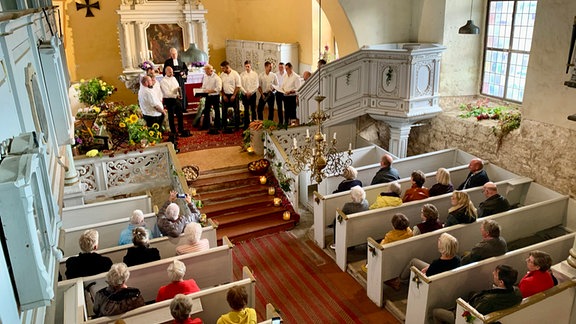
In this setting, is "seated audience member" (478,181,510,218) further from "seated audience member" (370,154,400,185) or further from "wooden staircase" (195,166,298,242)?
"wooden staircase" (195,166,298,242)

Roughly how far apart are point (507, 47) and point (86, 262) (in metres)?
9.35

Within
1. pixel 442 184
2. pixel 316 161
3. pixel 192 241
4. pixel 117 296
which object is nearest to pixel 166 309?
pixel 117 296

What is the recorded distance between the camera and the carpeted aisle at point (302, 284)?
6.41 meters

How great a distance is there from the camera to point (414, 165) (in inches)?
381

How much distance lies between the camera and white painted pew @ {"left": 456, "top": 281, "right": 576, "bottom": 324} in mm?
4812

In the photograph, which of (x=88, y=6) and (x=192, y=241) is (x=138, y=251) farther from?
(x=88, y=6)

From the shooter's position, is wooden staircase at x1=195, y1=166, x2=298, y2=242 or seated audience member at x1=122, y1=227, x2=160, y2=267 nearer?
seated audience member at x1=122, y1=227, x2=160, y2=267

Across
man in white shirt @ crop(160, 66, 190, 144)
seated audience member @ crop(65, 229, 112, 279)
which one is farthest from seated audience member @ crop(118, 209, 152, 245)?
man in white shirt @ crop(160, 66, 190, 144)

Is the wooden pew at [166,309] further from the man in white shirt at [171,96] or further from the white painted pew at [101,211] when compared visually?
the man in white shirt at [171,96]

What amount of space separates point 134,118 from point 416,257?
633 cm

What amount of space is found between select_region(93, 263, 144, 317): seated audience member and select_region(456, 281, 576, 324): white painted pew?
3.44m

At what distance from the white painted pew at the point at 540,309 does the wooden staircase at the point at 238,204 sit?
14.7 feet

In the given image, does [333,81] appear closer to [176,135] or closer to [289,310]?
[176,135]

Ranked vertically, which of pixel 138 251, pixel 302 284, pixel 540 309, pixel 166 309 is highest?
pixel 138 251
